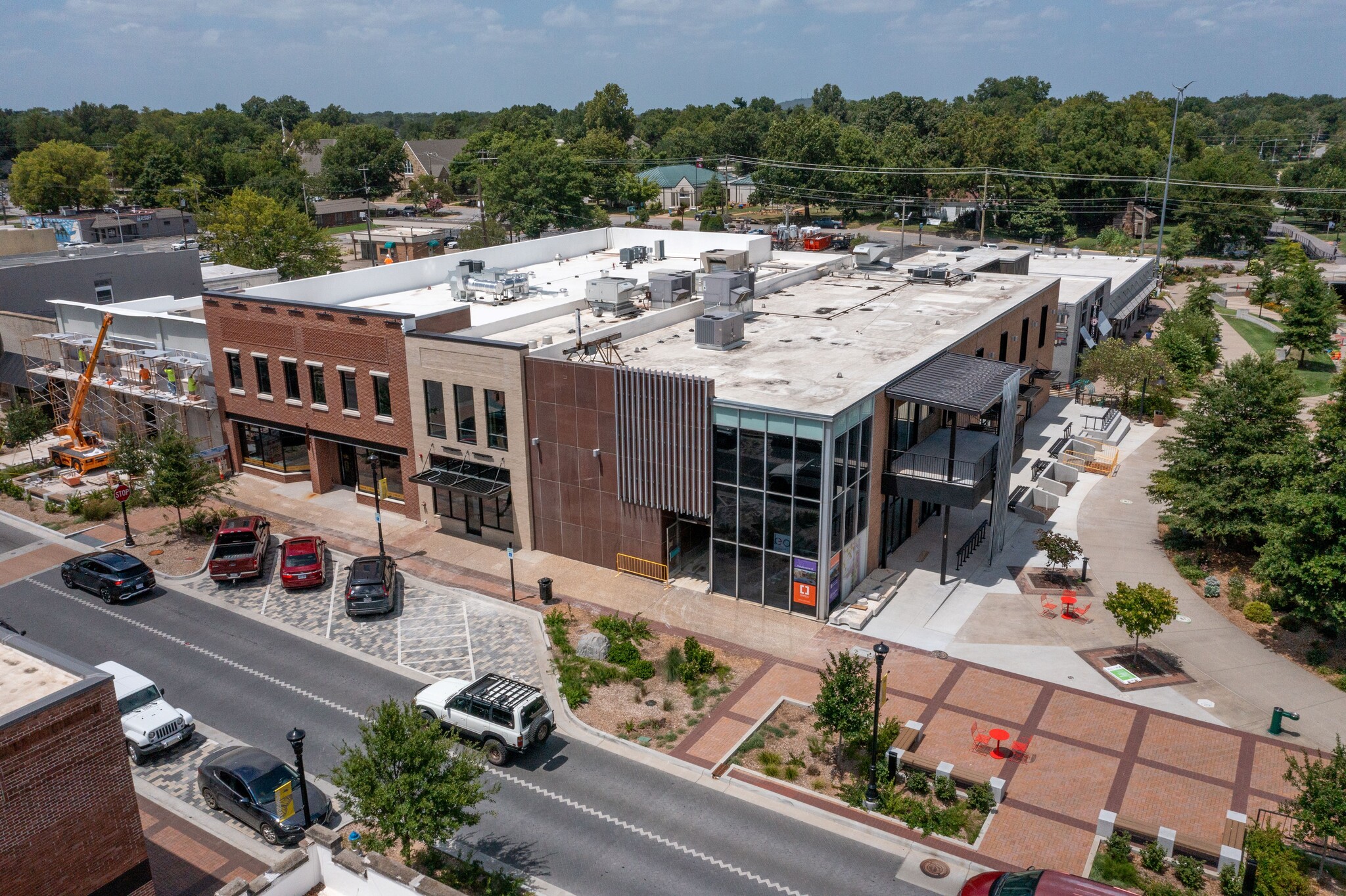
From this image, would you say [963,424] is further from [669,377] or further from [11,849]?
[11,849]

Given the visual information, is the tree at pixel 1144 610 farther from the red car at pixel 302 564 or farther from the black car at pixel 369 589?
the red car at pixel 302 564

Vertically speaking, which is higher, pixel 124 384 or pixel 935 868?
pixel 124 384

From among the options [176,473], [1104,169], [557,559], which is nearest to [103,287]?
[176,473]

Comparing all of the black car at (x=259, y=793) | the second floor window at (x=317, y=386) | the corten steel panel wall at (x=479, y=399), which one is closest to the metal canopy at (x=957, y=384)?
the corten steel panel wall at (x=479, y=399)

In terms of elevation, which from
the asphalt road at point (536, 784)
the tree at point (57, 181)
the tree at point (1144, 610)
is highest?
the tree at point (57, 181)

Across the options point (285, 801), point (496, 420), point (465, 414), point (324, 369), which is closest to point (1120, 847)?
point (285, 801)

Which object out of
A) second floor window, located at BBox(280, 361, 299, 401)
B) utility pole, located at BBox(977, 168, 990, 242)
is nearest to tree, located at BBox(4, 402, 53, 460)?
second floor window, located at BBox(280, 361, 299, 401)

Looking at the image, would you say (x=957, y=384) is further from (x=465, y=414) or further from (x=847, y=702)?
(x=465, y=414)
